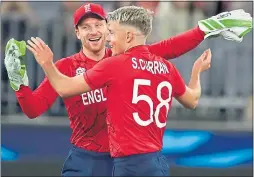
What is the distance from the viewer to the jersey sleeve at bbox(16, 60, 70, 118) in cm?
655

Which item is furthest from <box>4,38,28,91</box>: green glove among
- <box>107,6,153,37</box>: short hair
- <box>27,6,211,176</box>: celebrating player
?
<box>107,6,153,37</box>: short hair

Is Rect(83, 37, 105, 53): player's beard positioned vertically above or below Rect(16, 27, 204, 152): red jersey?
above

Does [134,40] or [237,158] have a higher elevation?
[134,40]

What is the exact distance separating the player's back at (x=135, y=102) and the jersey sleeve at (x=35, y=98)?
0.80 m

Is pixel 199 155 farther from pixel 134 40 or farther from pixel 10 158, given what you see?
pixel 134 40

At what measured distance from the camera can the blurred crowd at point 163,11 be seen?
1116 centimetres

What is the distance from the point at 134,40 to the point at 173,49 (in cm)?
96

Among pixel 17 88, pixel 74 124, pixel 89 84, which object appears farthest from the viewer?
pixel 74 124

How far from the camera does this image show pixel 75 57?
7031mm

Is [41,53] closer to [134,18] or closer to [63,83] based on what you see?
[63,83]

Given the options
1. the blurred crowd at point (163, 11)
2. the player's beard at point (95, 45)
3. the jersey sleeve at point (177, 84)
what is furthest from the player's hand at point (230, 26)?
the blurred crowd at point (163, 11)

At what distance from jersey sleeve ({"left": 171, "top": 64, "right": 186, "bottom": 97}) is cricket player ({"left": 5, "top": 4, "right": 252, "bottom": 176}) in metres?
0.62

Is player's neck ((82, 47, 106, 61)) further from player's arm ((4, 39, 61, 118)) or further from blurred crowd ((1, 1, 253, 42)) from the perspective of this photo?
blurred crowd ((1, 1, 253, 42))

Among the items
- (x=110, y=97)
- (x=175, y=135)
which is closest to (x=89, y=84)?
(x=110, y=97)
